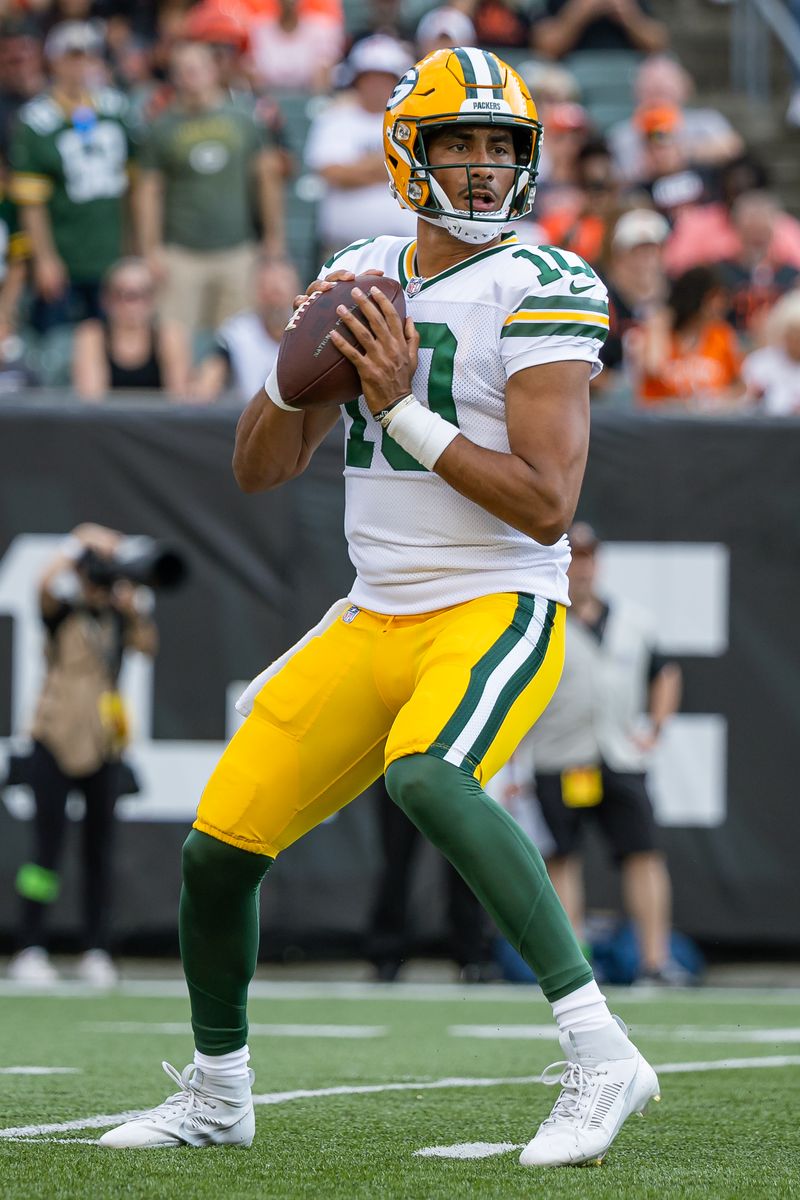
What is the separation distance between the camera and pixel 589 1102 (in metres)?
3.30

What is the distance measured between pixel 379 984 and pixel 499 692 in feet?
16.1

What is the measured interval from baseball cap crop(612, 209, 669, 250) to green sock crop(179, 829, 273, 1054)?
6528 millimetres

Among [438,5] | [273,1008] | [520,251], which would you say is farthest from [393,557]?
[438,5]

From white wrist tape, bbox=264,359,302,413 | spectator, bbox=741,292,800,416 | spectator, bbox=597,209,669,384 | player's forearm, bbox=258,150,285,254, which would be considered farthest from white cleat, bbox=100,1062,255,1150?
player's forearm, bbox=258,150,285,254

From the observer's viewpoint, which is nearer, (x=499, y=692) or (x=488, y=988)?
(x=499, y=692)

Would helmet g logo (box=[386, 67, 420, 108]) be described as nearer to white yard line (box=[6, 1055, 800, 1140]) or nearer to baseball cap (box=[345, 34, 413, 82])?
white yard line (box=[6, 1055, 800, 1140])

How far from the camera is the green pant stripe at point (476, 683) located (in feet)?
10.9

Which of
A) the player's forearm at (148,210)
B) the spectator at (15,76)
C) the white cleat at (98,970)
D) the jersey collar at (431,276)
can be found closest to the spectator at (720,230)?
the player's forearm at (148,210)

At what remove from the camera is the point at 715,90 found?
14.2 m

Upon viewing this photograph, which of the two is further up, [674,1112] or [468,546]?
[468,546]

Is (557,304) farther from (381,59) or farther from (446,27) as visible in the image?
(446,27)

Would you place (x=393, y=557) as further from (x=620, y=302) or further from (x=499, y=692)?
(x=620, y=302)

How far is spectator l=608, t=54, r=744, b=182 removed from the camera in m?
11.7

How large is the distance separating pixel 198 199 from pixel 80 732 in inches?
134
